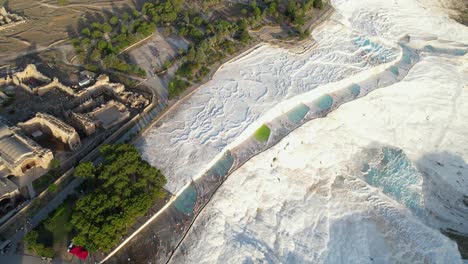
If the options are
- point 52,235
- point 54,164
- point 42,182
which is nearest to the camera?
point 52,235

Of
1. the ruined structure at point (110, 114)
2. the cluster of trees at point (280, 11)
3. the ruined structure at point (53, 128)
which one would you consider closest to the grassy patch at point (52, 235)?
the ruined structure at point (53, 128)

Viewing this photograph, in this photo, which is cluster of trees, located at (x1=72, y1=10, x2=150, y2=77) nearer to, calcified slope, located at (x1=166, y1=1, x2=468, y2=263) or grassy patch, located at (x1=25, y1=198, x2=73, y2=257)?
calcified slope, located at (x1=166, y1=1, x2=468, y2=263)

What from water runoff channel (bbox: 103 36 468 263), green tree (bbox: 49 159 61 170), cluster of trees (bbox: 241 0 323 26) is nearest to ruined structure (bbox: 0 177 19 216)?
green tree (bbox: 49 159 61 170)

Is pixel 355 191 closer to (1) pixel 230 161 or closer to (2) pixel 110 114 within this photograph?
(1) pixel 230 161

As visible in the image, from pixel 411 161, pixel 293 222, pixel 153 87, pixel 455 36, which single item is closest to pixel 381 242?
pixel 293 222

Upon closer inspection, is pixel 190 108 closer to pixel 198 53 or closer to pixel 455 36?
pixel 198 53

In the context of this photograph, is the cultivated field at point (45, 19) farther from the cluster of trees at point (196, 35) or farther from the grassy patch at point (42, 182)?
the grassy patch at point (42, 182)

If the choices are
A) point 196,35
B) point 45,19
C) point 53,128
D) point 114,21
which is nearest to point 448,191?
point 196,35
